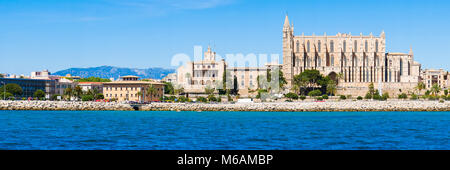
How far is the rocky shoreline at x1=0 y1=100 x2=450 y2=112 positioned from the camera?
256 ft

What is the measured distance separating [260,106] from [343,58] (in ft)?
127

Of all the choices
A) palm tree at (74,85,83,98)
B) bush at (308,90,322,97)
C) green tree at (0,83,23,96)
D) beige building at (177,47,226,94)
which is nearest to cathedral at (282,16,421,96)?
bush at (308,90,322,97)

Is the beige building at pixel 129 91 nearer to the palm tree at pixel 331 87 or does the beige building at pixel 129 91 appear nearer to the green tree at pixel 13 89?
the green tree at pixel 13 89

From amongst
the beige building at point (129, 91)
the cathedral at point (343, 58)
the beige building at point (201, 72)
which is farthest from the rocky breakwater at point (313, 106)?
the beige building at point (201, 72)

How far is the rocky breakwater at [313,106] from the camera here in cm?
7794

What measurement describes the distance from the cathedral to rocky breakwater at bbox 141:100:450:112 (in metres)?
28.2

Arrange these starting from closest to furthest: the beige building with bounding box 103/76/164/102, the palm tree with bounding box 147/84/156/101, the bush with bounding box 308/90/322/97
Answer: the bush with bounding box 308/90/322/97, the palm tree with bounding box 147/84/156/101, the beige building with bounding box 103/76/164/102

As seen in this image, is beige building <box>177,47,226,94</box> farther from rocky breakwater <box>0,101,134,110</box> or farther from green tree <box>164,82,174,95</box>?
rocky breakwater <box>0,101,134,110</box>

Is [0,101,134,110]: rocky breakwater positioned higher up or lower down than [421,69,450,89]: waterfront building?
lower down
